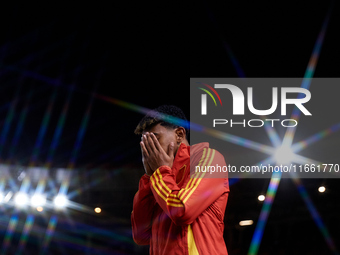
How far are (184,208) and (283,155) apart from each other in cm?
536

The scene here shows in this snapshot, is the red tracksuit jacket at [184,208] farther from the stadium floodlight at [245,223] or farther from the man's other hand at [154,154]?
the stadium floodlight at [245,223]

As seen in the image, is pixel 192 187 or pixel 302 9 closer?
pixel 192 187

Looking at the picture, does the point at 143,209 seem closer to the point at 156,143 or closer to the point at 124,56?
the point at 156,143

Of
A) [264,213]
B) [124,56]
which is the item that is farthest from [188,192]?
[264,213]

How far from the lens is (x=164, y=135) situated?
1649 mm

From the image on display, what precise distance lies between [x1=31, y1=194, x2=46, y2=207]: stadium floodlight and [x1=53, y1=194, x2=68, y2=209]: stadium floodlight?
1.03 feet

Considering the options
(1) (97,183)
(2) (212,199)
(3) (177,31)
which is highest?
(1) (97,183)

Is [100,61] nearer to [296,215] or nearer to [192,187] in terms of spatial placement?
[192,187]

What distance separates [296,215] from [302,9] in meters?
6.73

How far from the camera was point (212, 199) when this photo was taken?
149 cm

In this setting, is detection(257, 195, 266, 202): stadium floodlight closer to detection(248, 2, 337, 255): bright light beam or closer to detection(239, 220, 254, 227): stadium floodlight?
detection(248, 2, 337, 255): bright light beam

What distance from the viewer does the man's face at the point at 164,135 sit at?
5.35 feet

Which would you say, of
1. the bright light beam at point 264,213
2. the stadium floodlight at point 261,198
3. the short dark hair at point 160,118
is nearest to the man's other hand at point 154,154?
the short dark hair at point 160,118

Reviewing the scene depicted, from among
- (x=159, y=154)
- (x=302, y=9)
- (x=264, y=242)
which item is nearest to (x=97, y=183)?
(x=264, y=242)
